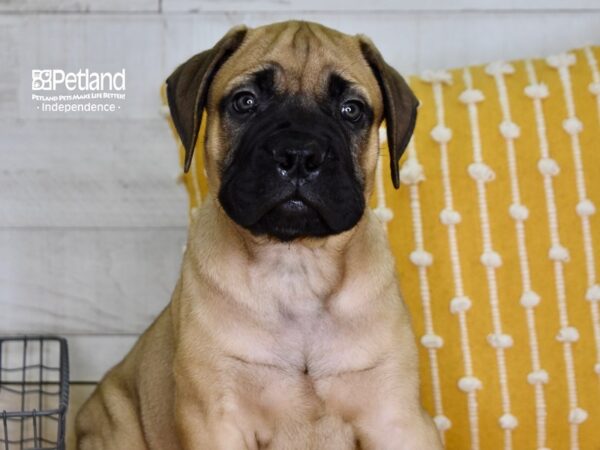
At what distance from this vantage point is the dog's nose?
5.36 ft

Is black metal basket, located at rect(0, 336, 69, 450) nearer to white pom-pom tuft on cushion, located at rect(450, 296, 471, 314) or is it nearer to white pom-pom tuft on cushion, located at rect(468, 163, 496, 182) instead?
white pom-pom tuft on cushion, located at rect(450, 296, 471, 314)

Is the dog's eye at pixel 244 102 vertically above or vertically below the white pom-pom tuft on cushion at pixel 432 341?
above

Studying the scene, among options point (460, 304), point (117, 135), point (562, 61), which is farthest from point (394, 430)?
point (117, 135)

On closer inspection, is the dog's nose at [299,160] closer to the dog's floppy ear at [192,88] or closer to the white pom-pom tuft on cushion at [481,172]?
the dog's floppy ear at [192,88]

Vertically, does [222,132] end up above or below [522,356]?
above

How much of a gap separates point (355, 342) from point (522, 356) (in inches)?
22.0

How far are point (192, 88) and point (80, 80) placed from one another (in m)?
1.05

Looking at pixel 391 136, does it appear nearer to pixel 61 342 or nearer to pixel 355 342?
pixel 355 342

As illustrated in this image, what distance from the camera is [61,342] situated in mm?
2686

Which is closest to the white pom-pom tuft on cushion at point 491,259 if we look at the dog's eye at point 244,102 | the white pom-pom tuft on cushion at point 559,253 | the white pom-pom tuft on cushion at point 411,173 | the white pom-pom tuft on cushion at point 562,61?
the white pom-pom tuft on cushion at point 559,253

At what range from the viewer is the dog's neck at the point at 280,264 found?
6.13 ft

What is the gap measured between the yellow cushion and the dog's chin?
1.92 feet

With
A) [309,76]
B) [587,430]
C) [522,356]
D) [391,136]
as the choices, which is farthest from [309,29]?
[587,430]

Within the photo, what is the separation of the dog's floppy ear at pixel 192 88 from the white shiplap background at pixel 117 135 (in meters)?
0.84
